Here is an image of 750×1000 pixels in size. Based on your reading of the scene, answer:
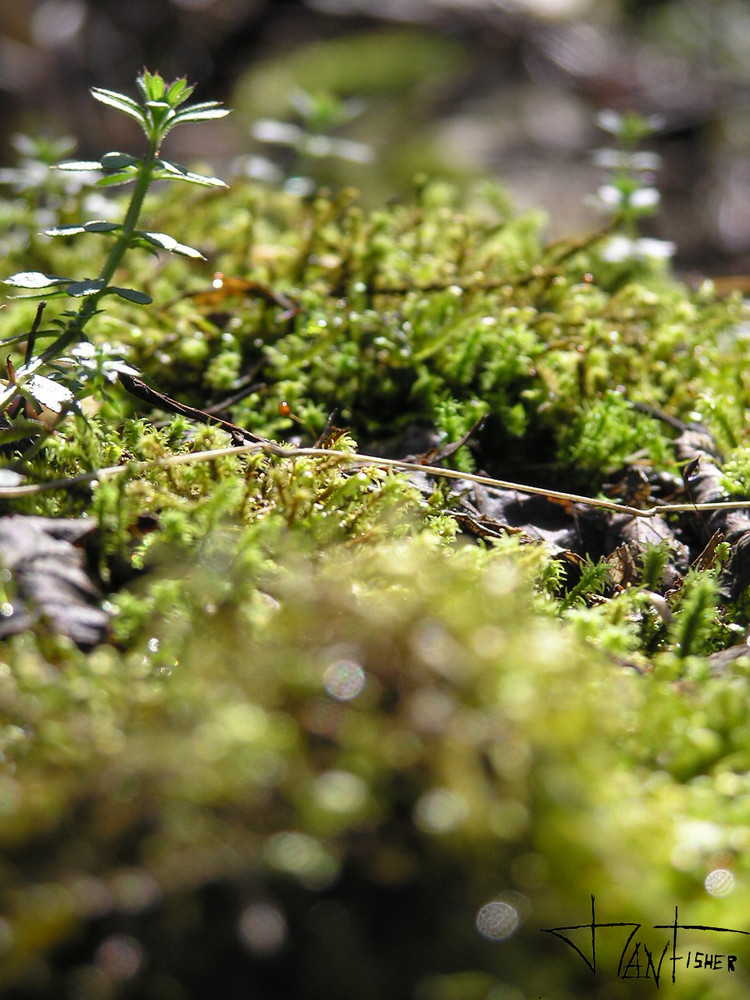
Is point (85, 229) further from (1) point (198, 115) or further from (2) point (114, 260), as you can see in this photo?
(1) point (198, 115)

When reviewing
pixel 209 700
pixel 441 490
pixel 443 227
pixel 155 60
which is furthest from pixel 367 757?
pixel 155 60

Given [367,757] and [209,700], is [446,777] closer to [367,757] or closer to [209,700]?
[367,757]

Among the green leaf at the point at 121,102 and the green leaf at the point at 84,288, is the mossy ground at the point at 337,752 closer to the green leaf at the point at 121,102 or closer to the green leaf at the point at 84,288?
the green leaf at the point at 84,288

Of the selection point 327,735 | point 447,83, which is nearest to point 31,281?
point 327,735

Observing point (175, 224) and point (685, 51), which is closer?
point (175, 224)

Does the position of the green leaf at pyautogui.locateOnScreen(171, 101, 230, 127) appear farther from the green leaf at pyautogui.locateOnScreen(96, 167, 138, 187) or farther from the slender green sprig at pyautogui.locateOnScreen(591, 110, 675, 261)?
the slender green sprig at pyautogui.locateOnScreen(591, 110, 675, 261)
